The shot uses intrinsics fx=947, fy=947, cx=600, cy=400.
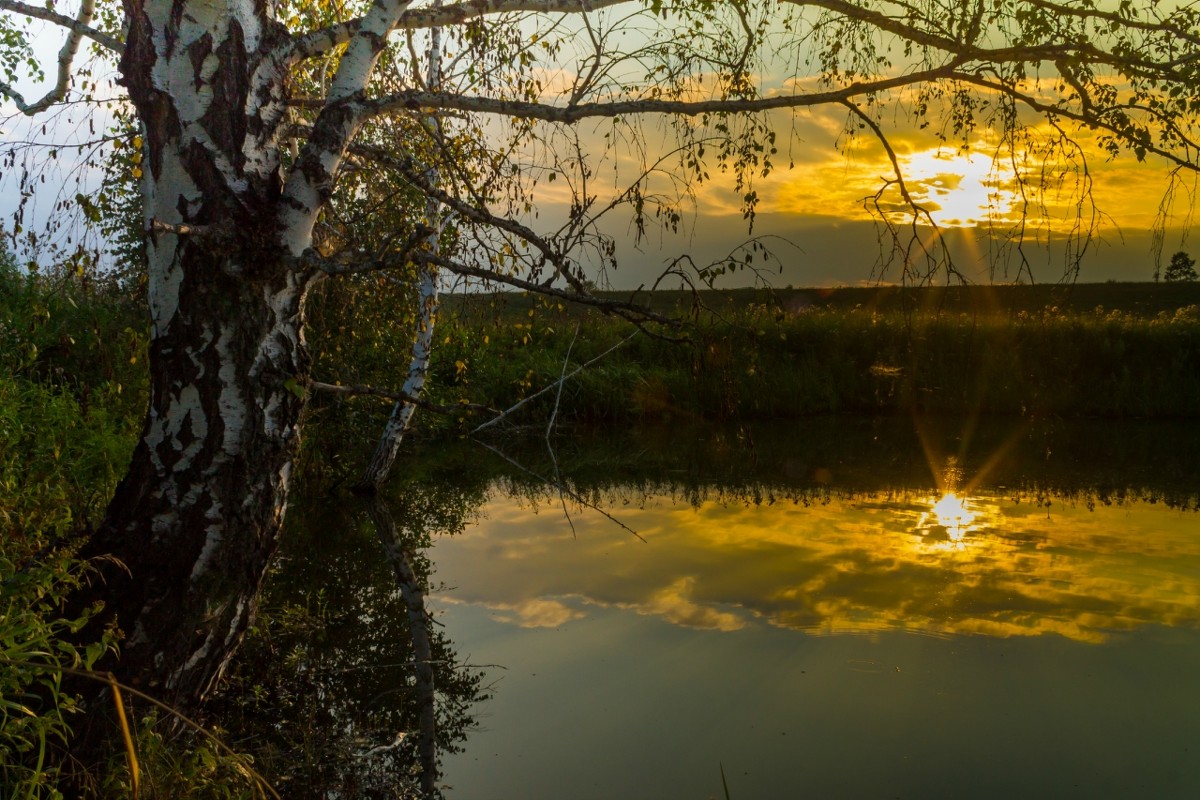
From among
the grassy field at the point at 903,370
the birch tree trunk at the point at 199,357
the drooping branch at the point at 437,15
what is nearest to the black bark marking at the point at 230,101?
the birch tree trunk at the point at 199,357

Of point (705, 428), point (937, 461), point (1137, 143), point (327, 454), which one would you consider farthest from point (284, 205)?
point (705, 428)

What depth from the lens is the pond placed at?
384 cm

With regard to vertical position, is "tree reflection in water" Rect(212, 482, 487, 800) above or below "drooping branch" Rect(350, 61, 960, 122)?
below

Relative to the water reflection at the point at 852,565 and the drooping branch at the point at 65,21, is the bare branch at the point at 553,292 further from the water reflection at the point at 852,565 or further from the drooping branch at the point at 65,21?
the water reflection at the point at 852,565

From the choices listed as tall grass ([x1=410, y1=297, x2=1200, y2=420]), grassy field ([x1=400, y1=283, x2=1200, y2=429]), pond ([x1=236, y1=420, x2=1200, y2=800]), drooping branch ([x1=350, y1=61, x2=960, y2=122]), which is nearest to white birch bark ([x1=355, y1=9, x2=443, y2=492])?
pond ([x1=236, y1=420, x2=1200, y2=800])

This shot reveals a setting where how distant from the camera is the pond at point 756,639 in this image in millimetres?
3836

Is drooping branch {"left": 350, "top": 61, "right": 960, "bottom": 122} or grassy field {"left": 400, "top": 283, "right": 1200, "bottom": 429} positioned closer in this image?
drooping branch {"left": 350, "top": 61, "right": 960, "bottom": 122}

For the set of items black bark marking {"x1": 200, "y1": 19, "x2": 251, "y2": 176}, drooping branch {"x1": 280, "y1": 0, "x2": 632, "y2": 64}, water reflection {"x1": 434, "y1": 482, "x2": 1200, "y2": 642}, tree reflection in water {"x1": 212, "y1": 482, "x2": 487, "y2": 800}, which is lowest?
tree reflection in water {"x1": 212, "y1": 482, "x2": 487, "y2": 800}

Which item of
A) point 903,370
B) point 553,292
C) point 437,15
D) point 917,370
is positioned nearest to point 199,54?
point 437,15

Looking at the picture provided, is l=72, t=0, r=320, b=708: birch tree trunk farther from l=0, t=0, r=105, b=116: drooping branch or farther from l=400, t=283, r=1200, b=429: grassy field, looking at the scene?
l=400, t=283, r=1200, b=429: grassy field

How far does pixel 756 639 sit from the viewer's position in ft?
17.4

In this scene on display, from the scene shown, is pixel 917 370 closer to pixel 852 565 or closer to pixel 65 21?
pixel 852 565

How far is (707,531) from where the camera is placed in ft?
25.8

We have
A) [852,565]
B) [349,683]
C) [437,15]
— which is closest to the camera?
[437,15]
